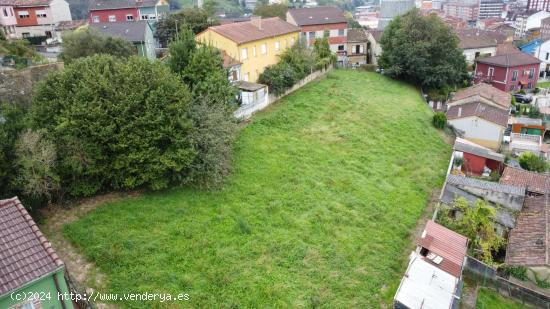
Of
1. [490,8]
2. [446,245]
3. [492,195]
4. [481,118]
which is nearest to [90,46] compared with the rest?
[446,245]

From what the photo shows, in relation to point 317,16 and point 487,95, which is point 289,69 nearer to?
point 487,95

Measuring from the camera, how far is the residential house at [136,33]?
4409 centimetres

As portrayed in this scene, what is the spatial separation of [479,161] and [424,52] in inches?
774

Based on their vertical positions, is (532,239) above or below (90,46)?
below

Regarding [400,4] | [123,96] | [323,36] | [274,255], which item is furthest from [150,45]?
[400,4]

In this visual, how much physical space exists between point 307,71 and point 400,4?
50223 millimetres

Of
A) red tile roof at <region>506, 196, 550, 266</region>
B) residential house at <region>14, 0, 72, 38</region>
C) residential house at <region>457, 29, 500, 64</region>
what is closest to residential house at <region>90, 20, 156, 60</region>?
residential house at <region>14, 0, 72, 38</region>

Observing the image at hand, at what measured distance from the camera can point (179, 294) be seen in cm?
1633

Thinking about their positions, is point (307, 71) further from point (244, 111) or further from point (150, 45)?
point (150, 45)

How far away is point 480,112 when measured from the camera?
123ft

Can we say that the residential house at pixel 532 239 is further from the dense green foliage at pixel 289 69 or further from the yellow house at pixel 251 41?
the yellow house at pixel 251 41

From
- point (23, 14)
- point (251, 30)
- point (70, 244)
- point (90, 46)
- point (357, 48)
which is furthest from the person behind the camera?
point (357, 48)

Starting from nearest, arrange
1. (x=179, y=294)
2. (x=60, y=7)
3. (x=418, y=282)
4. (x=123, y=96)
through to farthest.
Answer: (x=179, y=294) < (x=418, y=282) < (x=123, y=96) < (x=60, y=7)

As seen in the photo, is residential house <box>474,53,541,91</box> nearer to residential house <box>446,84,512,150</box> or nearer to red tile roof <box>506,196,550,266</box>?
residential house <box>446,84,512,150</box>
